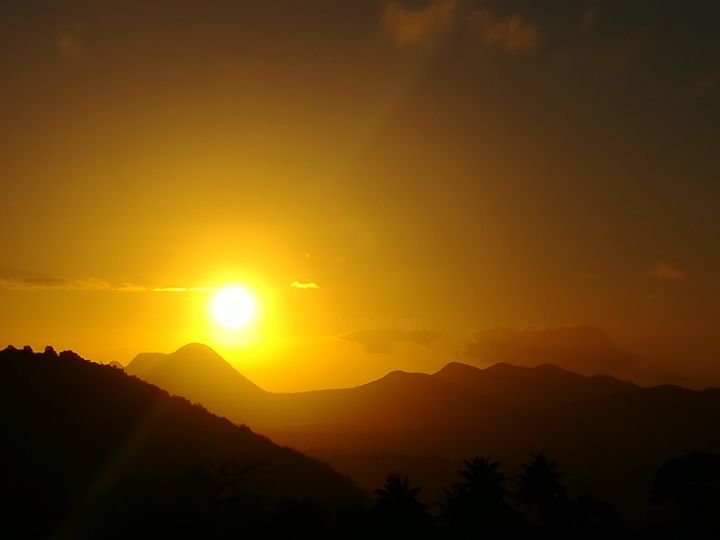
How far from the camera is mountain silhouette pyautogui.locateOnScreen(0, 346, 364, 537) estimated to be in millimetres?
85625

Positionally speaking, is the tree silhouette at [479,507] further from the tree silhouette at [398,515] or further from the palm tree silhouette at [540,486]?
the palm tree silhouette at [540,486]

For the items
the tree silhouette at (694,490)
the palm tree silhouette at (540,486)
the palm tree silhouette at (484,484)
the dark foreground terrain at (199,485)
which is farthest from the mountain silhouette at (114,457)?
the tree silhouette at (694,490)

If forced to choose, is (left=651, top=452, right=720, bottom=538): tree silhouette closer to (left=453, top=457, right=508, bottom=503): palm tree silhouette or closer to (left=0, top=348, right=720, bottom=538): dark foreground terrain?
(left=0, top=348, right=720, bottom=538): dark foreground terrain

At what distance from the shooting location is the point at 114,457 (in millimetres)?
107750

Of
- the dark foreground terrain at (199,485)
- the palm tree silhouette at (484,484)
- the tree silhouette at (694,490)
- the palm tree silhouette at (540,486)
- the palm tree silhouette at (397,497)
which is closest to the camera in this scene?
the palm tree silhouette at (397,497)

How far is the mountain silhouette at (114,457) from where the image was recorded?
85.6 meters

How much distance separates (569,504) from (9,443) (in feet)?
240

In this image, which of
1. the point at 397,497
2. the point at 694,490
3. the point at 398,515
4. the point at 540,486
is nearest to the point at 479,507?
the point at 397,497

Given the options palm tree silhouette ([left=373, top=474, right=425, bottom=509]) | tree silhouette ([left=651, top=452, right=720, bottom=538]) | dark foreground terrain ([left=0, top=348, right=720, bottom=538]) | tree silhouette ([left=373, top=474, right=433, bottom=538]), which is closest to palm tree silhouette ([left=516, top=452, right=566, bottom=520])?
dark foreground terrain ([left=0, top=348, right=720, bottom=538])

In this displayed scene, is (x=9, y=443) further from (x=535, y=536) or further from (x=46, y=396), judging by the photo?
(x=535, y=536)

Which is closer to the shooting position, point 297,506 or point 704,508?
point 297,506

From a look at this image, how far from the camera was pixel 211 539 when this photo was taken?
6581 centimetres

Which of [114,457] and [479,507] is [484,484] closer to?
[479,507]

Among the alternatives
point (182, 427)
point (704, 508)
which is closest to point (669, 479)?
point (704, 508)
